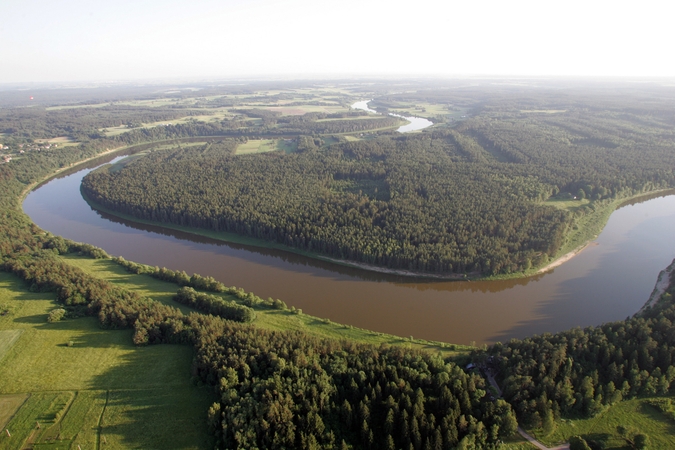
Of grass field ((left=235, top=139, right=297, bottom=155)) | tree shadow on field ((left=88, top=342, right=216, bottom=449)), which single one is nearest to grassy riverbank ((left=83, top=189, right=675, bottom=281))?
tree shadow on field ((left=88, top=342, right=216, bottom=449))

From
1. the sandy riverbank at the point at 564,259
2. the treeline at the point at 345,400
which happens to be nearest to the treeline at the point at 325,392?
the treeline at the point at 345,400

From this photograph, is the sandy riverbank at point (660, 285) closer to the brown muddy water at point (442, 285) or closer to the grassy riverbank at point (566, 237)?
the brown muddy water at point (442, 285)

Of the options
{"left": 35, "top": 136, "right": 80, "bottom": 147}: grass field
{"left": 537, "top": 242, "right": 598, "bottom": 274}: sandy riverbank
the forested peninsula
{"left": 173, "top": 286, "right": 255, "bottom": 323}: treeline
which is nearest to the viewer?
the forested peninsula

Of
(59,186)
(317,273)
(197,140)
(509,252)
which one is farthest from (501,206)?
(197,140)

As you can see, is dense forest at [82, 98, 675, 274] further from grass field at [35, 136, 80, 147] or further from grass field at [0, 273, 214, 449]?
grass field at [35, 136, 80, 147]

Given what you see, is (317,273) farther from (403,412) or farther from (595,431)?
(595,431)

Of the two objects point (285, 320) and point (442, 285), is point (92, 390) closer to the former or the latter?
point (285, 320)

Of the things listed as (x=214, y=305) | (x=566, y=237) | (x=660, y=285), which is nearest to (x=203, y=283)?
(x=214, y=305)

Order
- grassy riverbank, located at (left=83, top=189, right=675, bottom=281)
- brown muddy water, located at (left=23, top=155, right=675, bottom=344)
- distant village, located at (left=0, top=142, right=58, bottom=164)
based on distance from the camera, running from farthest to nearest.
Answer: distant village, located at (left=0, top=142, right=58, bottom=164) < grassy riverbank, located at (left=83, top=189, right=675, bottom=281) < brown muddy water, located at (left=23, top=155, right=675, bottom=344)
